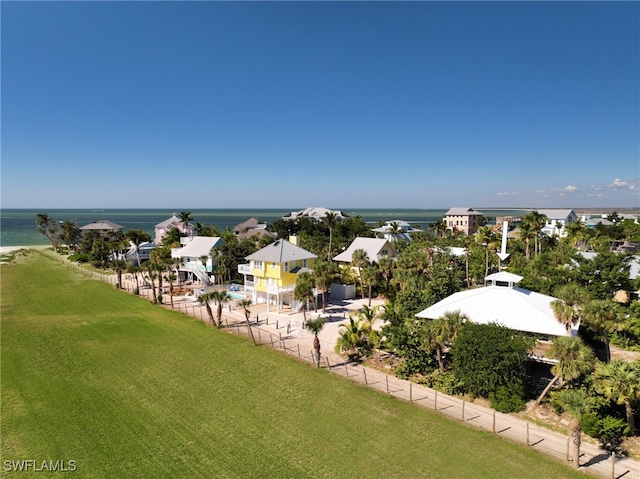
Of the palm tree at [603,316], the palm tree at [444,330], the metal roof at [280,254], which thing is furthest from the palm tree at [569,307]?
the metal roof at [280,254]

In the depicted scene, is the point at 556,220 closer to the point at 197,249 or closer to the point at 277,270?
the point at 277,270

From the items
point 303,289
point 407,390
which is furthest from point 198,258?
point 407,390

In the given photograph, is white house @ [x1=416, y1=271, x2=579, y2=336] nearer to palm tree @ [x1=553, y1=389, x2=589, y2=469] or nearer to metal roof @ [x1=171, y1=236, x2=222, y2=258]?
palm tree @ [x1=553, y1=389, x2=589, y2=469]

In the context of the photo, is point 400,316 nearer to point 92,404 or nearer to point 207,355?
point 207,355

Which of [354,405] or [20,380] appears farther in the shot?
[20,380]

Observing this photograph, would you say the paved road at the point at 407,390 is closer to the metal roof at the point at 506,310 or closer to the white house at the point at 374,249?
the metal roof at the point at 506,310

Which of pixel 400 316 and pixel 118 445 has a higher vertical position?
pixel 400 316

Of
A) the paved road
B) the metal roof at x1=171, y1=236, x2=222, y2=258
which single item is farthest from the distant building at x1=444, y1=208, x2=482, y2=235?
the paved road

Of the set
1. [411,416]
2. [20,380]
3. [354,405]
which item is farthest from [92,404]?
[411,416]
